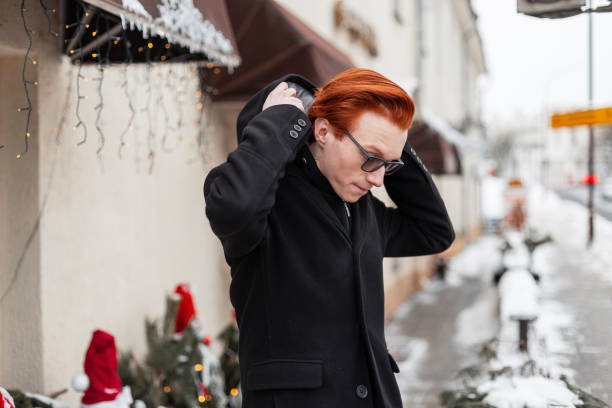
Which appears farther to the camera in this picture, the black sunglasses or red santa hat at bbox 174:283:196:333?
red santa hat at bbox 174:283:196:333

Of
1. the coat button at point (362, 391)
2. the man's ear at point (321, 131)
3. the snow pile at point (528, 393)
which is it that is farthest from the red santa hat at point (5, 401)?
the snow pile at point (528, 393)

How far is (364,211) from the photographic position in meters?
1.98

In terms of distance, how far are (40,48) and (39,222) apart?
2.56 feet

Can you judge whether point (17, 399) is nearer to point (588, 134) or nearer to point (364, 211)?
point (364, 211)

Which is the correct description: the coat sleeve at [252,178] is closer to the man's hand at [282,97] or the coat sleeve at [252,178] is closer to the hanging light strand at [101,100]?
the man's hand at [282,97]

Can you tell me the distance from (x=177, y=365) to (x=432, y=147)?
25.7ft

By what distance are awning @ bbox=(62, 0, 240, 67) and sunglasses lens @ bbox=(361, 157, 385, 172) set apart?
1055mm

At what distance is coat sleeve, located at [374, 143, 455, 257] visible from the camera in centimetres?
213

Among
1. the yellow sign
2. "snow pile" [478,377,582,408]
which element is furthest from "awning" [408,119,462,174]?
"snow pile" [478,377,582,408]

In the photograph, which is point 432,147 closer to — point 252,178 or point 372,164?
point 372,164

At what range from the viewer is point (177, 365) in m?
4.14

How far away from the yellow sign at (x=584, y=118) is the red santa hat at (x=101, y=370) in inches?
88.1

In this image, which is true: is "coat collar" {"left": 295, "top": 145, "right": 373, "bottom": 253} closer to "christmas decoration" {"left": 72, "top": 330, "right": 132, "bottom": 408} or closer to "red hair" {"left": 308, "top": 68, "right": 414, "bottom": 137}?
"red hair" {"left": 308, "top": 68, "right": 414, "bottom": 137}

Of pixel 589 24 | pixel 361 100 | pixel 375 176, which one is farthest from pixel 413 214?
pixel 589 24
